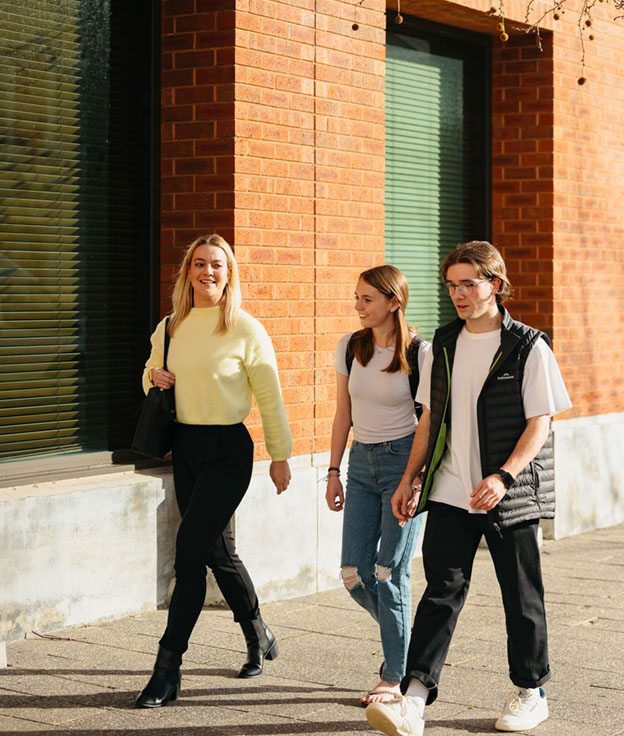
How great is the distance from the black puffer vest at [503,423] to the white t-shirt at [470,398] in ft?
0.10

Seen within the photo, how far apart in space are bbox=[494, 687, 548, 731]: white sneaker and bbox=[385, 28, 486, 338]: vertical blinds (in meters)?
4.88

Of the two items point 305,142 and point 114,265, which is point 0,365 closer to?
point 114,265

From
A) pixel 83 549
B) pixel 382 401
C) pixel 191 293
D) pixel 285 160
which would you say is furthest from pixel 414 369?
pixel 285 160

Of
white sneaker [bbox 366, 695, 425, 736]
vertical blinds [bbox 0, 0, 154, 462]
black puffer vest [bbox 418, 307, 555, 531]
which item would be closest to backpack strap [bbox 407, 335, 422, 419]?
black puffer vest [bbox 418, 307, 555, 531]

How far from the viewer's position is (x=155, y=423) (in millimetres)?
5766

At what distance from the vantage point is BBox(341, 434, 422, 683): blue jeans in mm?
5668

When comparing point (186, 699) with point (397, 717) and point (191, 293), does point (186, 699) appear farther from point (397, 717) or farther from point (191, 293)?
point (191, 293)

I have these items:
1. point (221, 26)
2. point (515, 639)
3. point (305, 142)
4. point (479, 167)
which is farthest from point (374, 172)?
point (515, 639)

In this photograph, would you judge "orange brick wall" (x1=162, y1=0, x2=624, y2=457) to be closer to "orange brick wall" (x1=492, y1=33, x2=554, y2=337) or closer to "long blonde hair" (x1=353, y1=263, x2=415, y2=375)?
"orange brick wall" (x1=492, y1=33, x2=554, y2=337)

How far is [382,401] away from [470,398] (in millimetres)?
692

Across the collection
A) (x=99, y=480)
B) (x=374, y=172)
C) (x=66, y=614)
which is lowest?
(x=66, y=614)

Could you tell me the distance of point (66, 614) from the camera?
7023mm

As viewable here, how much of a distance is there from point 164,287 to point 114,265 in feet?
1.03

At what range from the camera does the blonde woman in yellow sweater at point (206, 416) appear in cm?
569
